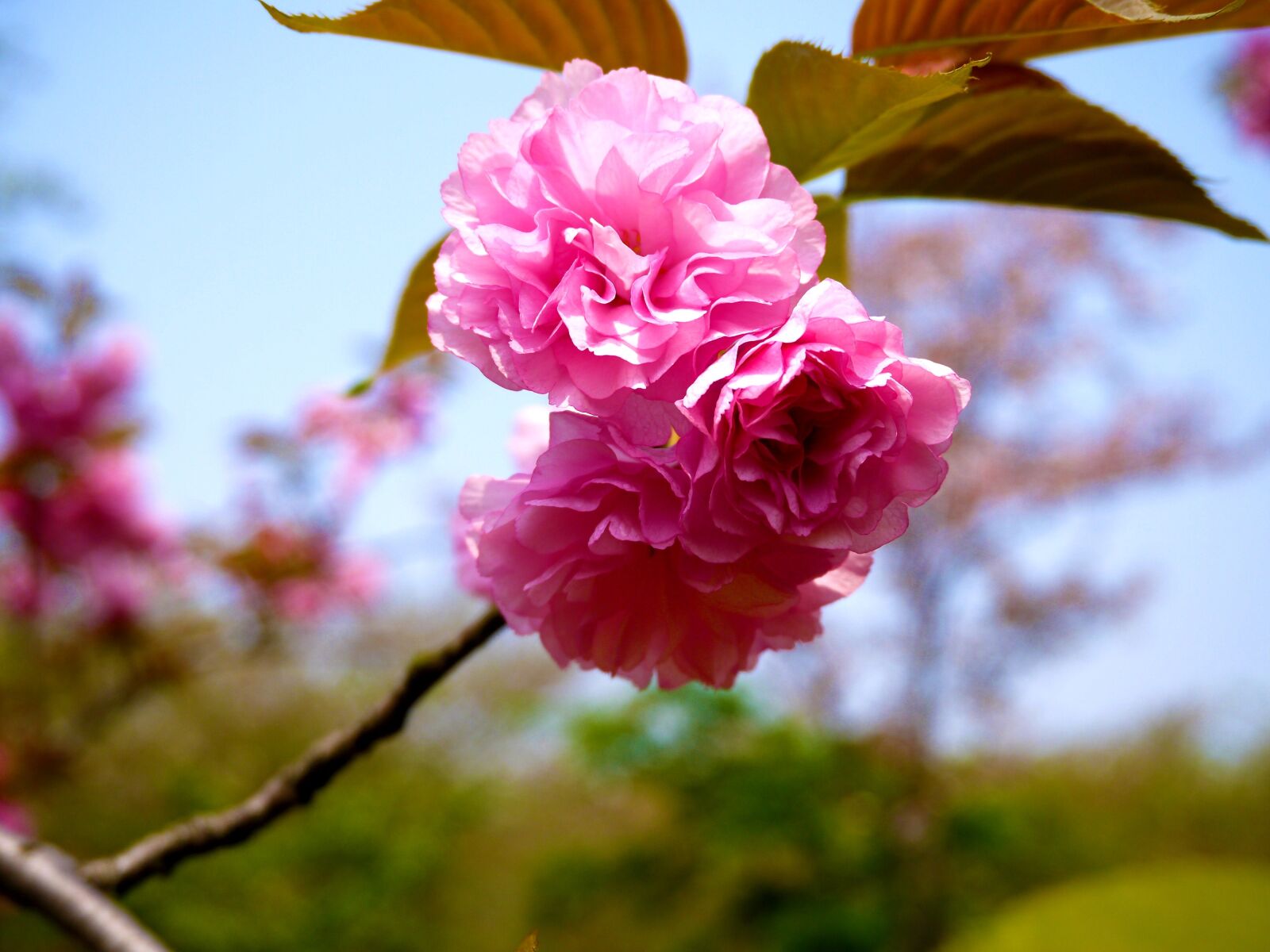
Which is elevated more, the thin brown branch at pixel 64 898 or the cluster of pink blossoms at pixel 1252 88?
the cluster of pink blossoms at pixel 1252 88

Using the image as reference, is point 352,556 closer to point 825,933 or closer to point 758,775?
point 758,775

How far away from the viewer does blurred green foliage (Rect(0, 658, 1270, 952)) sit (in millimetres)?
2543

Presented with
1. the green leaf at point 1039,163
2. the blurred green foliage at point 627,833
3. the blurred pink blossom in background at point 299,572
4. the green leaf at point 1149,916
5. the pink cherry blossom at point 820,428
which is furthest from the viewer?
the blurred green foliage at point 627,833

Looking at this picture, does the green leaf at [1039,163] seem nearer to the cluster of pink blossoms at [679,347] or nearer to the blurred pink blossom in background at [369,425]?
the cluster of pink blossoms at [679,347]

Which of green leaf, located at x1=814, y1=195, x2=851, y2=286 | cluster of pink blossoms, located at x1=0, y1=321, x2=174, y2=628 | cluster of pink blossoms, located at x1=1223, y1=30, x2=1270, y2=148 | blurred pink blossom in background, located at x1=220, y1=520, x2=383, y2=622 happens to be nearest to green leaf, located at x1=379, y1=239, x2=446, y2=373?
green leaf, located at x1=814, y1=195, x2=851, y2=286

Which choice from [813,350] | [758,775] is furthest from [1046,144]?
[758,775]

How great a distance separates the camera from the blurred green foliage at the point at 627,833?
2543 mm

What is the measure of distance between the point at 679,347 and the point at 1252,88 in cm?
317

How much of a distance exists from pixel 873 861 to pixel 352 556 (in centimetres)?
197

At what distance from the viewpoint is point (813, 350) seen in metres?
0.30

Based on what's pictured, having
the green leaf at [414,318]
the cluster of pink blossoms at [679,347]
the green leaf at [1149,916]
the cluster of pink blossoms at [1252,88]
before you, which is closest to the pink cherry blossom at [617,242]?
the cluster of pink blossoms at [679,347]

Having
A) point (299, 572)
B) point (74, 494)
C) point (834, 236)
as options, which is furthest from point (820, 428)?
point (74, 494)

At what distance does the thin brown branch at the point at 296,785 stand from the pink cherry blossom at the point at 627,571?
73 mm

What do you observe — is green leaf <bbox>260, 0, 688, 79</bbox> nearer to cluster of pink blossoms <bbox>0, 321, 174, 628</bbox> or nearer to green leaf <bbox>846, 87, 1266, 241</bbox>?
green leaf <bbox>846, 87, 1266, 241</bbox>
